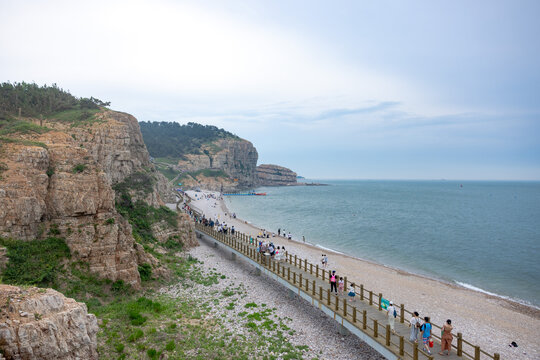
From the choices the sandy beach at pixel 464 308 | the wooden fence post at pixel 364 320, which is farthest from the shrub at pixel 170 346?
the sandy beach at pixel 464 308

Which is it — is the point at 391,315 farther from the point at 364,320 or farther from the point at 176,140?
the point at 176,140

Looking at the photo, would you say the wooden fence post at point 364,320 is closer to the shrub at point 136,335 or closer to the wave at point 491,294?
the shrub at point 136,335

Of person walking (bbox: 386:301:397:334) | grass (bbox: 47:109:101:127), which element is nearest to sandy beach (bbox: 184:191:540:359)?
person walking (bbox: 386:301:397:334)

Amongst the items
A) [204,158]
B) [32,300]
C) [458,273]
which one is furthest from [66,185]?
[204,158]

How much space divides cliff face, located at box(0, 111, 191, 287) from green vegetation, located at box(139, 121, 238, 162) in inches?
5097

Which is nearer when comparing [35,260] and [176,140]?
[35,260]

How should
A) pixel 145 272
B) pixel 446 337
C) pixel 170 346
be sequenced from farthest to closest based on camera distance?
pixel 145 272 → pixel 170 346 → pixel 446 337

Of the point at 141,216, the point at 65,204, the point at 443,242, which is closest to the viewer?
the point at 65,204

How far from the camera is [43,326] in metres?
9.18

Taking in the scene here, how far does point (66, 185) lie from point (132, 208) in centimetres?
1191

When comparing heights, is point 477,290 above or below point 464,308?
below

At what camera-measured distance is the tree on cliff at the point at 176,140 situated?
501 ft

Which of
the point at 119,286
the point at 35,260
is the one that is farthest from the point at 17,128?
the point at 119,286

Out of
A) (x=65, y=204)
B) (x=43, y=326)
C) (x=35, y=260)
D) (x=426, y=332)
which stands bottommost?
(x=426, y=332)
